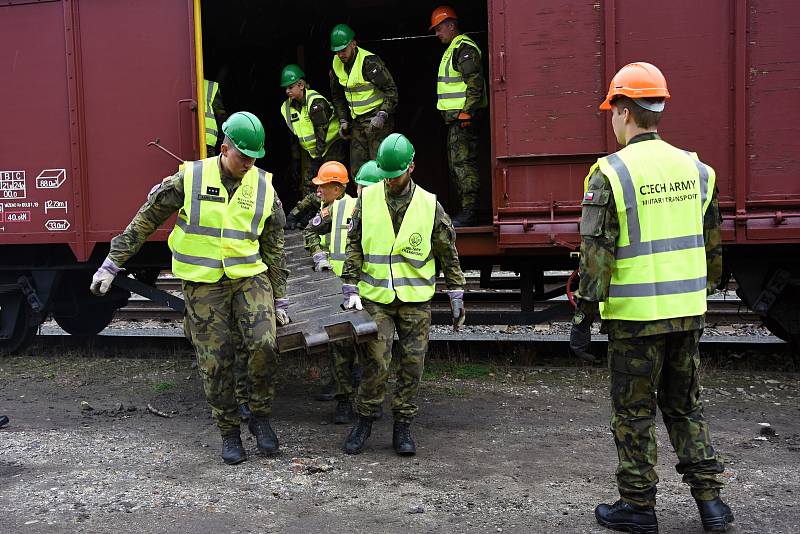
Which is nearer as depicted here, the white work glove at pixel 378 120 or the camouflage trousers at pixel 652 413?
the camouflage trousers at pixel 652 413

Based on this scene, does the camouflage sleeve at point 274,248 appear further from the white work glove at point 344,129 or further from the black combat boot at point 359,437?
the white work glove at point 344,129

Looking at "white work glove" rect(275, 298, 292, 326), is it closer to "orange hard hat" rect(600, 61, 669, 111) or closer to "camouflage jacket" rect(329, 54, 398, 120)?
"orange hard hat" rect(600, 61, 669, 111)

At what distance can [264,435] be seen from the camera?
454 centimetres

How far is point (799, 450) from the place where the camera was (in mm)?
4398

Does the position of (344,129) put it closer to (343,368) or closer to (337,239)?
(337,239)

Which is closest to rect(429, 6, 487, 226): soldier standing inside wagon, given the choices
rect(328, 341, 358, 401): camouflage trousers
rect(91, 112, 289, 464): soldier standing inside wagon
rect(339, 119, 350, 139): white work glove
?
rect(339, 119, 350, 139): white work glove

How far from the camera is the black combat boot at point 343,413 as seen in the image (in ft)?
17.1

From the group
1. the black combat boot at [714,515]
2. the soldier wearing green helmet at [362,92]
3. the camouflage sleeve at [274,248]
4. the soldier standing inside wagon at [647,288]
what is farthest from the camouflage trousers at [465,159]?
the black combat boot at [714,515]

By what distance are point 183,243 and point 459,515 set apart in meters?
2.22

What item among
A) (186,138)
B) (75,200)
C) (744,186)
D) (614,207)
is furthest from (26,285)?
(744,186)

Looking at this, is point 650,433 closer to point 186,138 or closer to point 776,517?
point 776,517

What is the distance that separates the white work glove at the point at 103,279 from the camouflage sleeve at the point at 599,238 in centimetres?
263

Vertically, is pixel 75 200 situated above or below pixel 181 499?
above

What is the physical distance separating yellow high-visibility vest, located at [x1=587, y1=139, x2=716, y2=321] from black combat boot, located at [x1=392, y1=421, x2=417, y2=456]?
5.85 ft
